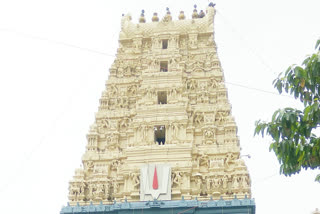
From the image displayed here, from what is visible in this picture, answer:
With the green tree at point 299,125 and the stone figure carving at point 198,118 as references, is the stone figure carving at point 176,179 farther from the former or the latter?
the green tree at point 299,125

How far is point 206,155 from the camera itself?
1041 inches

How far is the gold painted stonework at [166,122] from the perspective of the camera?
25578 millimetres

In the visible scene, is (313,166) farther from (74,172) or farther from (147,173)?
(74,172)

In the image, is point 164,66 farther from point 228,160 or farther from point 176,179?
point 176,179

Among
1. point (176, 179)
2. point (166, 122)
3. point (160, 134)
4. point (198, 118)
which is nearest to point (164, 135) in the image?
point (160, 134)

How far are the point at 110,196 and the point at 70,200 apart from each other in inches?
81.6

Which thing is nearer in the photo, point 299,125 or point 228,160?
point 299,125

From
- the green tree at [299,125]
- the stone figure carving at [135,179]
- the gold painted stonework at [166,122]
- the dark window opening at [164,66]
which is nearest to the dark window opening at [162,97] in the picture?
the gold painted stonework at [166,122]

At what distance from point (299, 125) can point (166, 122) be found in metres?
17.7

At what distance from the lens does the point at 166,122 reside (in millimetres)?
27594

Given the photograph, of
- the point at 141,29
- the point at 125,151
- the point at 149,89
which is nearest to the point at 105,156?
the point at 125,151

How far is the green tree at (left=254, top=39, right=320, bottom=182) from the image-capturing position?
9766mm

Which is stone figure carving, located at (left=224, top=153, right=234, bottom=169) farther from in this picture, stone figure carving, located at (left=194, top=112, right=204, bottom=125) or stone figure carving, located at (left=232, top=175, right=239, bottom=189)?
stone figure carving, located at (left=194, top=112, right=204, bottom=125)

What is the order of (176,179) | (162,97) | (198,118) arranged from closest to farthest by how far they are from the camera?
(176,179) → (198,118) → (162,97)
